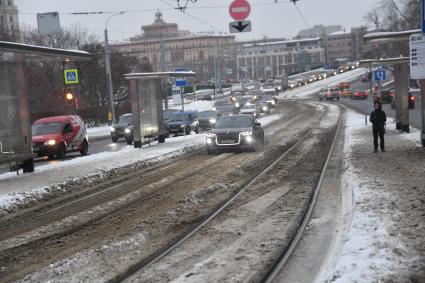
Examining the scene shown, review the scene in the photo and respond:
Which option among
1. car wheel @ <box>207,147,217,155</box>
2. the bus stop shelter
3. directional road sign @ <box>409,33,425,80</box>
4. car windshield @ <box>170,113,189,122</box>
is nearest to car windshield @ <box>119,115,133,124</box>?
car windshield @ <box>170,113,189,122</box>

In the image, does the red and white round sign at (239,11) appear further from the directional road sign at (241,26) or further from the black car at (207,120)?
the black car at (207,120)

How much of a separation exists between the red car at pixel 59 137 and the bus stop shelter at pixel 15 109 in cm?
557

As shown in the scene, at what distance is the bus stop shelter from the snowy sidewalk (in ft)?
32.0

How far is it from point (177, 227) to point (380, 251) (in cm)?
368

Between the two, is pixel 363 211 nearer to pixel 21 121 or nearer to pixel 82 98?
pixel 21 121

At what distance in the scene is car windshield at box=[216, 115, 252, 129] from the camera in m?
23.7

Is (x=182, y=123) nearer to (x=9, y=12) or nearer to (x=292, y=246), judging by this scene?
(x=292, y=246)

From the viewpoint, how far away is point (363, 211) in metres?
9.98

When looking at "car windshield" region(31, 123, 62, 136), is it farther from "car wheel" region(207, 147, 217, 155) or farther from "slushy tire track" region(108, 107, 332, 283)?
"slushy tire track" region(108, 107, 332, 283)

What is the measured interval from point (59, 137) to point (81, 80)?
118 feet

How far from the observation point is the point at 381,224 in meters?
8.91

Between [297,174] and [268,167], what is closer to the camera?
[297,174]

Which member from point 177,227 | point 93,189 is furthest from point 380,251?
point 93,189

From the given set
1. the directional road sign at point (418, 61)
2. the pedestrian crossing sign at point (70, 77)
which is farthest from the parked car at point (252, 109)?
the directional road sign at point (418, 61)
